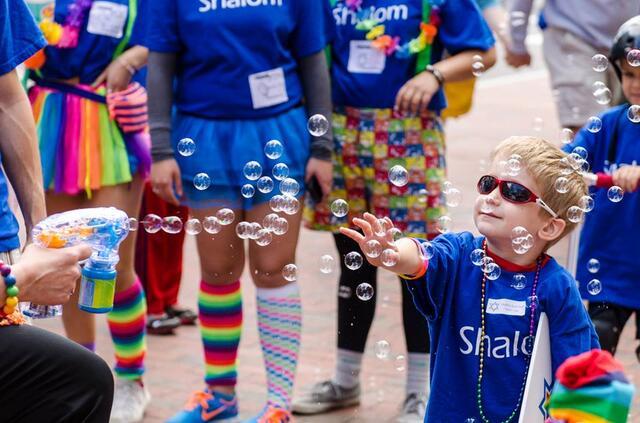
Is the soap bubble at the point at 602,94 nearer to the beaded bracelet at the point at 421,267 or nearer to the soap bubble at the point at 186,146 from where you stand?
the beaded bracelet at the point at 421,267

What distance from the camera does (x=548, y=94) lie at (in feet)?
43.9

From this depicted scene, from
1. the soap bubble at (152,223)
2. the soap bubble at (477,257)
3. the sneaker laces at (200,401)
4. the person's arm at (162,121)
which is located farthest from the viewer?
the sneaker laces at (200,401)

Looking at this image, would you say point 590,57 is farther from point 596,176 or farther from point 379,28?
point 596,176

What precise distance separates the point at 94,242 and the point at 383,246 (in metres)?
0.65

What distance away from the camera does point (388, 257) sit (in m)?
2.62

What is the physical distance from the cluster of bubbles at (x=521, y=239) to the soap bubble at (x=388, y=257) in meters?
0.33

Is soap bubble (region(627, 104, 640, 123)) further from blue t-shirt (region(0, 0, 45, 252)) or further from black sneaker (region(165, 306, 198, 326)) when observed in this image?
black sneaker (region(165, 306, 198, 326))

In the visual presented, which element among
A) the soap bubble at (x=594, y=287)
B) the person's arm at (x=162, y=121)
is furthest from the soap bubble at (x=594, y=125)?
the person's arm at (x=162, y=121)

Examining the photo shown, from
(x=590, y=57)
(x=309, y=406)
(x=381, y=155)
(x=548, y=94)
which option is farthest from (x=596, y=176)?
(x=548, y=94)

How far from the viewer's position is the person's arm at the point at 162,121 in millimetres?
3934

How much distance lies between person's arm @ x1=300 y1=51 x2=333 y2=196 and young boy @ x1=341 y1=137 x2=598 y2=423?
3.92 ft

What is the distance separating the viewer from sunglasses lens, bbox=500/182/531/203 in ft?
9.15

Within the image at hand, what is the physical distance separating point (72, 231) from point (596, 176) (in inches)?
61.2

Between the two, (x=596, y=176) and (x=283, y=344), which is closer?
(x=596, y=176)
